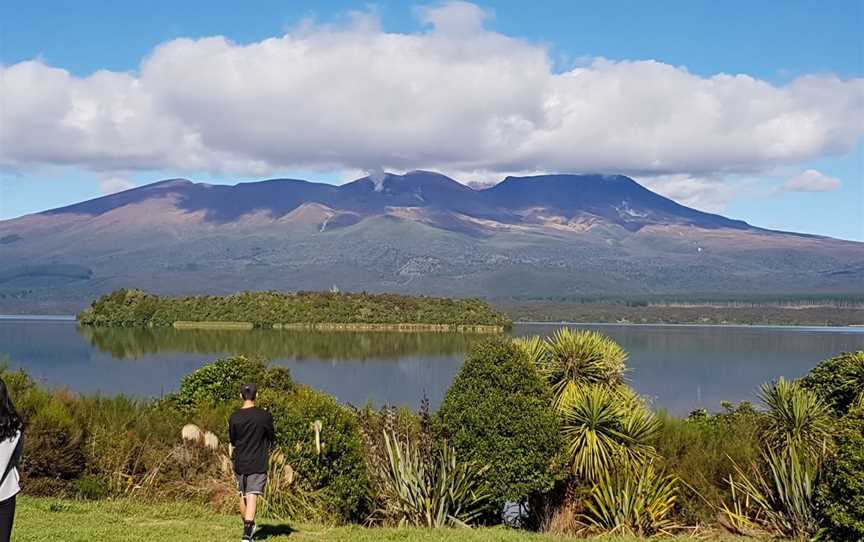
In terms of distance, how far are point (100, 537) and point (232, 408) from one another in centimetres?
543

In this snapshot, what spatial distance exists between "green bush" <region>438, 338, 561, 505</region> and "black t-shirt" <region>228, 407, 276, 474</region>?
11.3ft

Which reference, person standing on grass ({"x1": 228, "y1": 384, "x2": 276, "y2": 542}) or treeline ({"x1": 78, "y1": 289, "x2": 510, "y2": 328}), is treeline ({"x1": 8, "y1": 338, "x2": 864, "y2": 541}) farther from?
treeline ({"x1": 78, "y1": 289, "x2": 510, "y2": 328})

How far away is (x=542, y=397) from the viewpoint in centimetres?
1223

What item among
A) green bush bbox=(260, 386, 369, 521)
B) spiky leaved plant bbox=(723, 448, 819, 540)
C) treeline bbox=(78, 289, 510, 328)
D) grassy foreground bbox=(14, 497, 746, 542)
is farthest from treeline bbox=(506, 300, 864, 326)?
grassy foreground bbox=(14, 497, 746, 542)

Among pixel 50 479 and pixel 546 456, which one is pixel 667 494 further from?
pixel 50 479

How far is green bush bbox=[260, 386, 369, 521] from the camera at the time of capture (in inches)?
453

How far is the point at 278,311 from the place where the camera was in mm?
102875

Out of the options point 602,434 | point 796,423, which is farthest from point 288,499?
point 796,423

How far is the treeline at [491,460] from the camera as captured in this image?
455 inches

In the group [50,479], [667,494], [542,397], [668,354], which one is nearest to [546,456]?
[542,397]

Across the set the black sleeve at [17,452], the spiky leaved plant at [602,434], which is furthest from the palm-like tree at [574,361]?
the black sleeve at [17,452]

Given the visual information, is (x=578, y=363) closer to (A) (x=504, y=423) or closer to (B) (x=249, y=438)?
(A) (x=504, y=423)

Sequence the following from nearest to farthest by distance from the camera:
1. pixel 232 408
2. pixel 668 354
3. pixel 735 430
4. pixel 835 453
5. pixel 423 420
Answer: pixel 835 453 → pixel 423 420 → pixel 735 430 → pixel 232 408 → pixel 668 354

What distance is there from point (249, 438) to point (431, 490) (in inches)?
132
